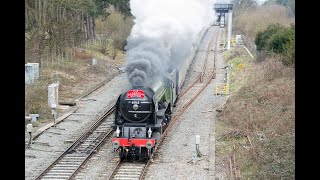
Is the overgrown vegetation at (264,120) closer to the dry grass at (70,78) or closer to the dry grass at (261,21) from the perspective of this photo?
the dry grass at (70,78)

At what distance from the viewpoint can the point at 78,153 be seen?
557 inches

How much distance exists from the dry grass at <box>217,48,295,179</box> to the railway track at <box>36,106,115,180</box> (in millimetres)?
4109

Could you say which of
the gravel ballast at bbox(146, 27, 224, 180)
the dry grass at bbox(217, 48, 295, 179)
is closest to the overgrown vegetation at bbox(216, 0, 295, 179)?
the dry grass at bbox(217, 48, 295, 179)

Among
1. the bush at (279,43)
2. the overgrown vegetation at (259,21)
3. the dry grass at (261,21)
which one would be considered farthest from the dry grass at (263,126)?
the dry grass at (261,21)

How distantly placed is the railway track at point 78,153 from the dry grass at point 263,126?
4109 mm

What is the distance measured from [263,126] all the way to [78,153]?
253 inches

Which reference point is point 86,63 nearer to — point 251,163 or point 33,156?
point 33,156

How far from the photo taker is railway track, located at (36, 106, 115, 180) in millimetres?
12336

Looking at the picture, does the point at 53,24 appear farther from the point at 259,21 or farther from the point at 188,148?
the point at 259,21

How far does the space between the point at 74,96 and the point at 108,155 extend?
9868 mm

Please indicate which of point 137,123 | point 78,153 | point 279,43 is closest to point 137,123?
point 137,123

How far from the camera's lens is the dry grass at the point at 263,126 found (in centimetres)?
1188

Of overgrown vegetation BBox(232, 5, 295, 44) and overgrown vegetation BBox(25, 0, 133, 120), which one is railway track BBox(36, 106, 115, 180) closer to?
overgrown vegetation BBox(25, 0, 133, 120)

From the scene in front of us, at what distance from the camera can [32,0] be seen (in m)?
26.6
